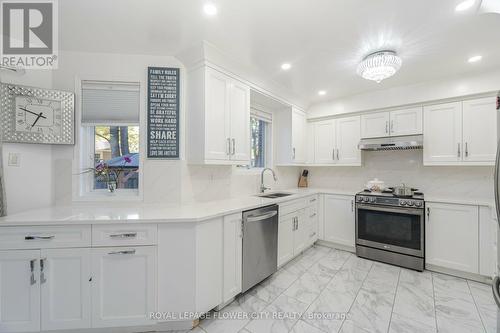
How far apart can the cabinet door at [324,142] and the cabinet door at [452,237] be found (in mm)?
1538

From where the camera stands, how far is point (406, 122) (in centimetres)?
305

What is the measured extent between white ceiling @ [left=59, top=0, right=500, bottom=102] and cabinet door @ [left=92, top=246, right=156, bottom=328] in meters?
1.84

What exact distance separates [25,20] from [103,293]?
2347mm

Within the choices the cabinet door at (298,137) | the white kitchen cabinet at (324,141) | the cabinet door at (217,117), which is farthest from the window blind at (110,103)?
the white kitchen cabinet at (324,141)

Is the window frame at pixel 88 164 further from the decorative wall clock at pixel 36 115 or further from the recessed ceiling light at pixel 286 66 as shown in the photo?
the recessed ceiling light at pixel 286 66

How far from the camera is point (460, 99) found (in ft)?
8.91

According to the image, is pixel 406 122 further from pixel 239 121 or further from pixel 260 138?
pixel 239 121

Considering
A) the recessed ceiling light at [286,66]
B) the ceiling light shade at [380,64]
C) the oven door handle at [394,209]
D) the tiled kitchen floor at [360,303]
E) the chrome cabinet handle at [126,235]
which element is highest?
the recessed ceiling light at [286,66]

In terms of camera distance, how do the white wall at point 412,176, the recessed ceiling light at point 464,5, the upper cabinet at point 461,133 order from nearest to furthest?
the recessed ceiling light at point 464,5 < the upper cabinet at point 461,133 < the white wall at point 412,176

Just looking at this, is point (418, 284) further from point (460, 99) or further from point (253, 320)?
point (460, 99)

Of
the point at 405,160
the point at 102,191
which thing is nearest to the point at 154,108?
the point at 102,191

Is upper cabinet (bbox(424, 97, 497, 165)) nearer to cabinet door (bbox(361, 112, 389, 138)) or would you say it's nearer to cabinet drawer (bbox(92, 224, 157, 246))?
cabinet door (bbox(361, 112, 389, 138))

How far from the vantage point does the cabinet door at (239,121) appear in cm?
243

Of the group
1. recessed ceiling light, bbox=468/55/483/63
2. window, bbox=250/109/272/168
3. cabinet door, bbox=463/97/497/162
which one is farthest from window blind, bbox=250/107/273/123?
cabinet door, bbox=463/97/497/162
